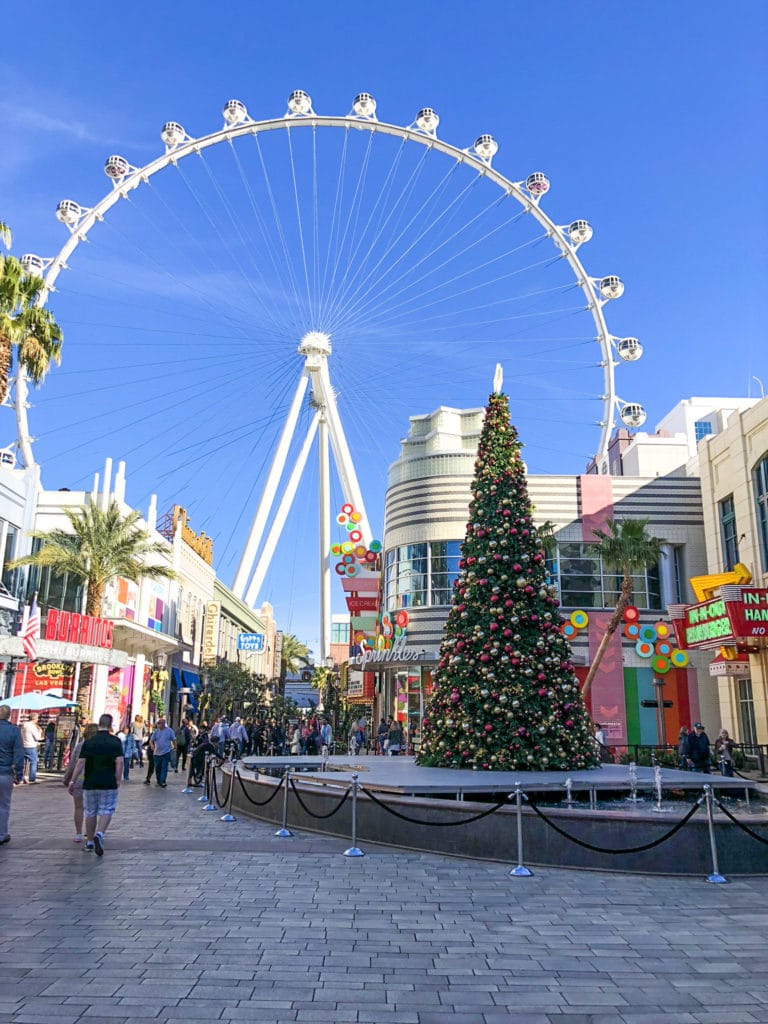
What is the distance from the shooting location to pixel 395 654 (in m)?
36.2

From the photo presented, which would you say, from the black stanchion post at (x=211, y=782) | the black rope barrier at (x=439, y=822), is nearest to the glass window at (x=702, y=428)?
the black stanchion post at (x=211, y=782)

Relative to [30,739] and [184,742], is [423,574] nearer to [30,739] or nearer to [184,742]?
[184,742]

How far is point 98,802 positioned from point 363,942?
17.4 feet

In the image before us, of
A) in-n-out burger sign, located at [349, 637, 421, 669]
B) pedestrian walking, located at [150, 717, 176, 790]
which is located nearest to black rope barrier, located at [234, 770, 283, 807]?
pedestrian walking, located at [150, 717, 176, 790]

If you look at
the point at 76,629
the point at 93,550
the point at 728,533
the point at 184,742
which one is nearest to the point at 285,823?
the point at 184,742

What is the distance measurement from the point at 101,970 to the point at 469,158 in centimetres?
4014

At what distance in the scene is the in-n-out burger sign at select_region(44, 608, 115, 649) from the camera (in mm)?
27531

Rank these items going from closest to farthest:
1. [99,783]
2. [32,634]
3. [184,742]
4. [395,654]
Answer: [99,783] < [184,742] < [32,634] < [395,654]

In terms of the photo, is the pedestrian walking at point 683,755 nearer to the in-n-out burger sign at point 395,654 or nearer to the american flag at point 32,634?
the in-n-out burger sign at point 395,654

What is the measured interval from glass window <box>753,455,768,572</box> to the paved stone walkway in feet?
71.2

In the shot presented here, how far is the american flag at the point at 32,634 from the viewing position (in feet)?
83.6

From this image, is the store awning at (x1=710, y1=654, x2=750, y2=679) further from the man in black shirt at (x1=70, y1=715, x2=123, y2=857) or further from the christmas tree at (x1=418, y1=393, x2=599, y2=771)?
the man in black shirt at (x1=70, y1=715, x2=123, y2=857)

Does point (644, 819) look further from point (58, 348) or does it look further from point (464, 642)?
point (58, 348)

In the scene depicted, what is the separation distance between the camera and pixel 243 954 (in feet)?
21.7
